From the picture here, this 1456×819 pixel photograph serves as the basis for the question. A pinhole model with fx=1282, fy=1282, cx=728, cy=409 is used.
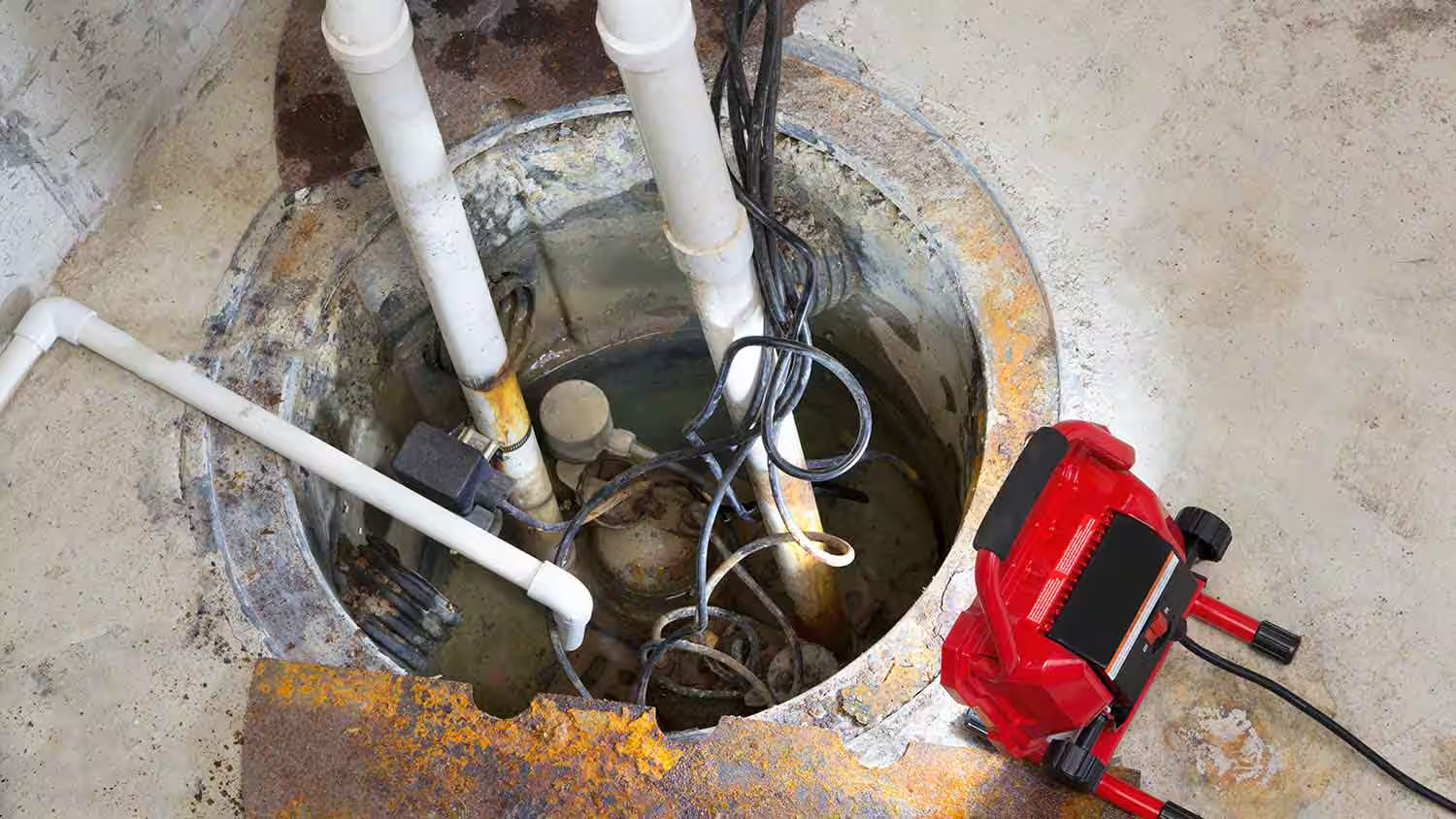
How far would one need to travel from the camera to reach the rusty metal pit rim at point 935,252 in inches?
62.1

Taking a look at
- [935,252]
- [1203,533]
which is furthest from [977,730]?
[935,252]

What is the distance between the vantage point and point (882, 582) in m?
2.52

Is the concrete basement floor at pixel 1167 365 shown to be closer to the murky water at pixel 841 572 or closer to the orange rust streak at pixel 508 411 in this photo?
the orange rust streak at pixel 508 411

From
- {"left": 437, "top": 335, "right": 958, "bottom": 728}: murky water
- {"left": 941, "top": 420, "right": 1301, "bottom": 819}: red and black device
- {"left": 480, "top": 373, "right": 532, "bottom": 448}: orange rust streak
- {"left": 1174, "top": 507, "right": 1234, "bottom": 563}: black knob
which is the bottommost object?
{"left": 437, "top": 335, "right": 958, "bottom": 728}: murky water

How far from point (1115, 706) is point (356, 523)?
4.12 ft

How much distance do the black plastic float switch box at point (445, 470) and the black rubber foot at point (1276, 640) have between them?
40.4 inches

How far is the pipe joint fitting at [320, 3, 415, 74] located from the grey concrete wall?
0.49 m

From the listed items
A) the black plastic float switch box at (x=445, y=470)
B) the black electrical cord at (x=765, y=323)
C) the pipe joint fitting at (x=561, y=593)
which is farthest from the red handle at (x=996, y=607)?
the black plastic float switch box at (x=445, y=470)

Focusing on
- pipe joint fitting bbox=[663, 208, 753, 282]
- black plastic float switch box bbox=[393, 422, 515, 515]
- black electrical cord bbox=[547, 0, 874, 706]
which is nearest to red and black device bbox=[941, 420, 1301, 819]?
black electrical cord bbox=[547, 0, 874, 706]

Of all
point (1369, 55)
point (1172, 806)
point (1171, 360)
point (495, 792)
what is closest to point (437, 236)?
point (495, 792)

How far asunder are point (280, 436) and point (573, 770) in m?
0.59

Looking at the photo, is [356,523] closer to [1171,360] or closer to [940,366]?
[940,366]

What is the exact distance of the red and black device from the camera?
1.29m

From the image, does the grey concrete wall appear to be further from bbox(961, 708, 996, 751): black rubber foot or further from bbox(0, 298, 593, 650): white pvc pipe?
bbox(961, 708, 996, 751): black rubber foot
